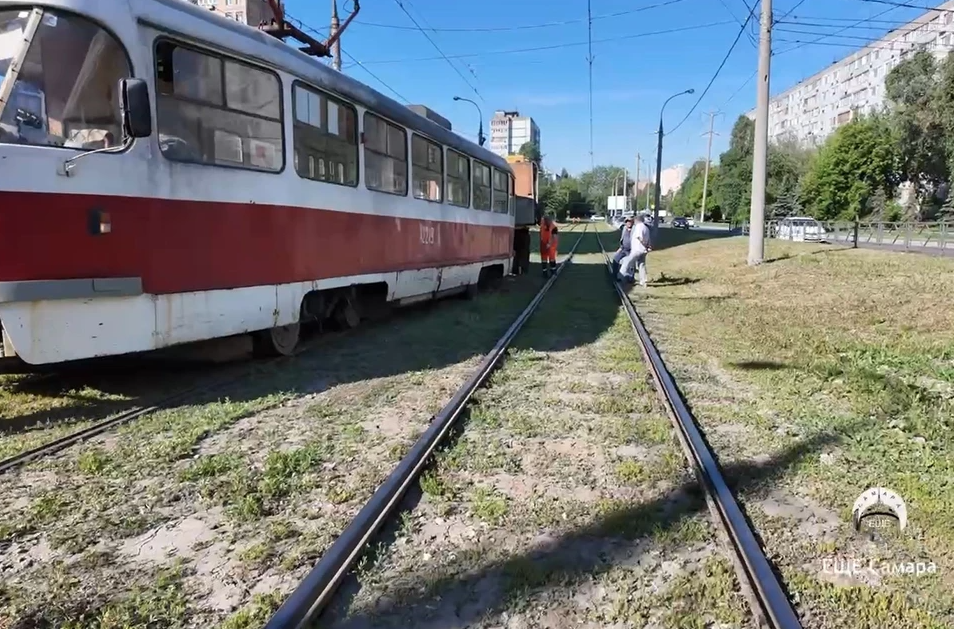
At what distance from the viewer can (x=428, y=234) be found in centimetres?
1015

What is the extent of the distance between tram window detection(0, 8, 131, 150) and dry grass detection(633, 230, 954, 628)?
15.5 ft

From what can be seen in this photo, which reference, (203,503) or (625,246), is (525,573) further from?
(625,246)

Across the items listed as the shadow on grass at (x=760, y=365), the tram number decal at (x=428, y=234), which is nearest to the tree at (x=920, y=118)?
the tram number decal at (x=428, y=234)

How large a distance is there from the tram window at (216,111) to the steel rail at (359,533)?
269cm

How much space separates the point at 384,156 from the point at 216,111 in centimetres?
302

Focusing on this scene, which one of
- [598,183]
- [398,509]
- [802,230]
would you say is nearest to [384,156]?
[398,509]

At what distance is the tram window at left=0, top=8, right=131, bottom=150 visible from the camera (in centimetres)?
458

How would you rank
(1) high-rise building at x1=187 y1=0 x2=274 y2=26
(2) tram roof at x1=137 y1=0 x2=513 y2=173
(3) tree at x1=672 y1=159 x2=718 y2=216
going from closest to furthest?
(2) tram roof at x1=137 y1=0 x2=513 y2=173 → (1) high-rise building at x1=187 y1=0 x2=274 y2=26 → (3) tree at x1=672 y1=159 x2=718 y2=216

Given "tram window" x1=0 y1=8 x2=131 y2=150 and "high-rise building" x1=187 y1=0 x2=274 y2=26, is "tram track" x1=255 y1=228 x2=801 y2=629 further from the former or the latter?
"high-rise building" x1=187 y1=0 x2=274 y2=26

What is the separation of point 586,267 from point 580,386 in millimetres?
17122

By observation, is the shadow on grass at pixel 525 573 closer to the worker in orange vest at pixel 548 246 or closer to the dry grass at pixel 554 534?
the dry grass at pixel 554 534

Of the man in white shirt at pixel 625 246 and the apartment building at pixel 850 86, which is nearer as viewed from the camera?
the man in white shirt at pixel 625 246

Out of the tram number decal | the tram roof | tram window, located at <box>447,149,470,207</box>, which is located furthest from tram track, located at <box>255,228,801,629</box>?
tram window, located at <box>447,149,470,207</box>

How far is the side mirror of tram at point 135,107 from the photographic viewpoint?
4.67 metres
